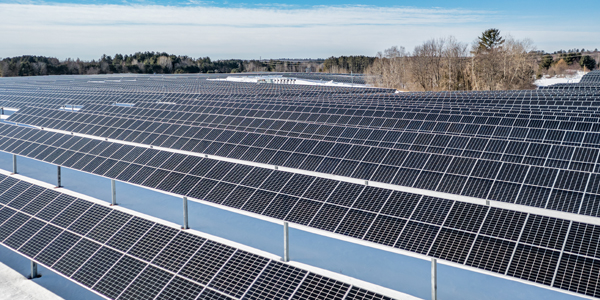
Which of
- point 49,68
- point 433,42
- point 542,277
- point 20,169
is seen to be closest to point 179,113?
point 20,169

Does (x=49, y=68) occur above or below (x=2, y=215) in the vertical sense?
above

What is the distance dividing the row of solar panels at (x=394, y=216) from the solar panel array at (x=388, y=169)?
0.13ft

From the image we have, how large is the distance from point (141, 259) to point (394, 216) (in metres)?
8.43

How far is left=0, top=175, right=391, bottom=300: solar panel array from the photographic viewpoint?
40.6 feet

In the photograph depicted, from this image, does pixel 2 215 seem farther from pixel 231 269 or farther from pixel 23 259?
pixel 231 269

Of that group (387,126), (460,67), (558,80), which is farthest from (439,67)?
(387,126)

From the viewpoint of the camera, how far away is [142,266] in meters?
13.9

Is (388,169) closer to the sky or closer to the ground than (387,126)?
closer to the ground

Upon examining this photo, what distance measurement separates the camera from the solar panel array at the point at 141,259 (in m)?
12.4

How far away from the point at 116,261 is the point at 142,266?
1.11 m

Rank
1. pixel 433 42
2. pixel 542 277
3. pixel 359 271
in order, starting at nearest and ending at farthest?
pixel 542 277 → pixel 359 271 → pixel 433 42

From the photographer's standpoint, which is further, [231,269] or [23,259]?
[23,259]

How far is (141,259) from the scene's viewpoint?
14195mm

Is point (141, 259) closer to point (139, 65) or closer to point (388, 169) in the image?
point (388, 169)
